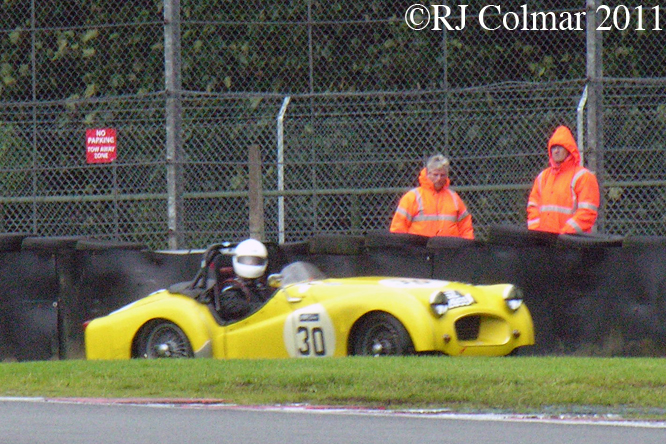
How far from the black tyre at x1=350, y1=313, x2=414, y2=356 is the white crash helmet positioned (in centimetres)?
140

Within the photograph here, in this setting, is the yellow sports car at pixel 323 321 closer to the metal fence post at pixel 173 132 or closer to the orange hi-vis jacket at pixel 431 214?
the metal fence post at pixel 173 132

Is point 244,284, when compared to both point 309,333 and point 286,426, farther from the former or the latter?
point 286,426

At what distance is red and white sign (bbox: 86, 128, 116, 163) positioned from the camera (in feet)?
47.0

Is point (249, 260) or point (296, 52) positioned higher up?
point (296, 52)

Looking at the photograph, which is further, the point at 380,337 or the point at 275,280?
the point at 275,280

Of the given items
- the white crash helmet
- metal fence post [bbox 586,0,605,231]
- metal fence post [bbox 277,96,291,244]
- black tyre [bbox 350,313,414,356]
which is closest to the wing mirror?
the white crash helmet

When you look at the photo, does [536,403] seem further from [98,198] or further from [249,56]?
[249,56]

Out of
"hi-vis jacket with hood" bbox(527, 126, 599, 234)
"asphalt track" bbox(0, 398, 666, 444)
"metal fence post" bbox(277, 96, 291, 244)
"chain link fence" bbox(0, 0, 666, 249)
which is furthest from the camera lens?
"metal fence post" bbox(277, 96, 291, 244)

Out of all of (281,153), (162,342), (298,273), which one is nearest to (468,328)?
(298,273)

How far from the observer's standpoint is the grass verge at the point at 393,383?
865cm

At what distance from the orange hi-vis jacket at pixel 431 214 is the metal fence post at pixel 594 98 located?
123 cm

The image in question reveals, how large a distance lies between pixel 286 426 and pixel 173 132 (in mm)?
6161

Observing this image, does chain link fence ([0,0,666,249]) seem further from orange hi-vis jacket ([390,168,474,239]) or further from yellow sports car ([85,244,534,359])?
yellow sports car ([85,244,534,359])

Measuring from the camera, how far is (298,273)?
11.8 metres
